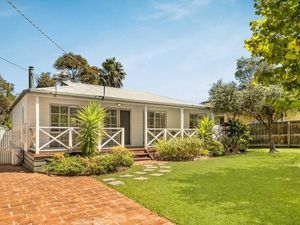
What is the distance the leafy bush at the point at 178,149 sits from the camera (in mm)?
12242

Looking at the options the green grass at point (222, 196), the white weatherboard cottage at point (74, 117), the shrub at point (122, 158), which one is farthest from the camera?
the white weatherboard cottage at point (74, 117)

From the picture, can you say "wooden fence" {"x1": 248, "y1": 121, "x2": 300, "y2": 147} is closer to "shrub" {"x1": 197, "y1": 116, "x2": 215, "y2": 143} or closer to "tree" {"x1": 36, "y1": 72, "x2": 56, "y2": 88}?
"shrub" {"x1": 197, "y1": 116, "x2": 215, "y2": 143}

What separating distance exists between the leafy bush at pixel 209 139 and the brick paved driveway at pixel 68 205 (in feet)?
27.3

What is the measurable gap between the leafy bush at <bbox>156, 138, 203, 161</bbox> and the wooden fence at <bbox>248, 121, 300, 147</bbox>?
10.1 meters

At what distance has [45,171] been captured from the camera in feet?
29.6

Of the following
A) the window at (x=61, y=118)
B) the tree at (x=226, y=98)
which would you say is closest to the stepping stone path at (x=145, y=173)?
the window at (x=61, y=118)

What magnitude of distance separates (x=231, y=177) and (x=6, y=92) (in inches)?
1190

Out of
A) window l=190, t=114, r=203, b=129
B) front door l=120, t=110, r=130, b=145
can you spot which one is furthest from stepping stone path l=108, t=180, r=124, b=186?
window l=190, t=114, r=203, b=129

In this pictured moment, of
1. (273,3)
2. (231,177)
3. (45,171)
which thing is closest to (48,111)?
(45,171)

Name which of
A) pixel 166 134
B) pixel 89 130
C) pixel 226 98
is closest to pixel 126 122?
pixel 166 134

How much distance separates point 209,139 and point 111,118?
589 cm

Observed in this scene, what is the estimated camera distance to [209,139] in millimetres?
14641

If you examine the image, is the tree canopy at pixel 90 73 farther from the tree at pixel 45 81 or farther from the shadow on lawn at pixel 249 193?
the shadow on lawn at pixel 249 193

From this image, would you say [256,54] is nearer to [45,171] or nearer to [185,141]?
[185,141]
